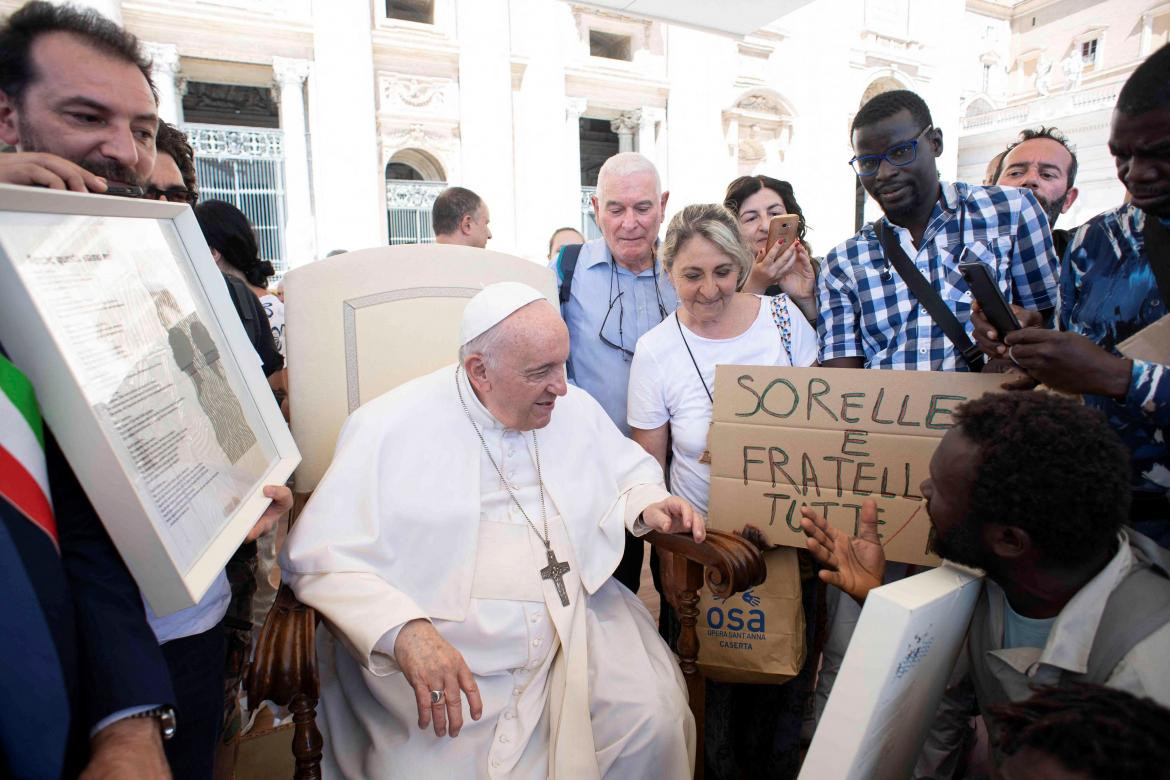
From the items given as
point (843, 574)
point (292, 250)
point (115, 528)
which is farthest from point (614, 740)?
point (292, 250)

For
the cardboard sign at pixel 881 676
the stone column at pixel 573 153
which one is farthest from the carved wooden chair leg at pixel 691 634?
the stone column at pixel 573 153

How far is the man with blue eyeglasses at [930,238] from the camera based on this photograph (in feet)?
7.06

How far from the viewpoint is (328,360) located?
2.36m

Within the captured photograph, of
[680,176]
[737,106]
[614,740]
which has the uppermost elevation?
[737,106]

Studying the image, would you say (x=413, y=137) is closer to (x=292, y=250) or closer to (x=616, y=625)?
(x=292, y=250)

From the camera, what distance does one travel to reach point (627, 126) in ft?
50.2

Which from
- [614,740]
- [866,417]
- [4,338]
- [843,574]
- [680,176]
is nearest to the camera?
[4,338]

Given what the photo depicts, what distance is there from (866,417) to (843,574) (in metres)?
0.56

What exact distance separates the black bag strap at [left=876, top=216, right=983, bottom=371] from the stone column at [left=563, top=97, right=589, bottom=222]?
39.0ft

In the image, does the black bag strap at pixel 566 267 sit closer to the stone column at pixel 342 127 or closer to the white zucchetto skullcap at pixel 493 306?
the white zucchetto skullcap at pixel 493 306

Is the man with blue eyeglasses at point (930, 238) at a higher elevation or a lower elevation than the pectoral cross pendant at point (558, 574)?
higher

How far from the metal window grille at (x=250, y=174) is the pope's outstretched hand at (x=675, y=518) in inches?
436

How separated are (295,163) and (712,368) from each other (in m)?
11.7

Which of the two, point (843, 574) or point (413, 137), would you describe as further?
point (413, 137)
